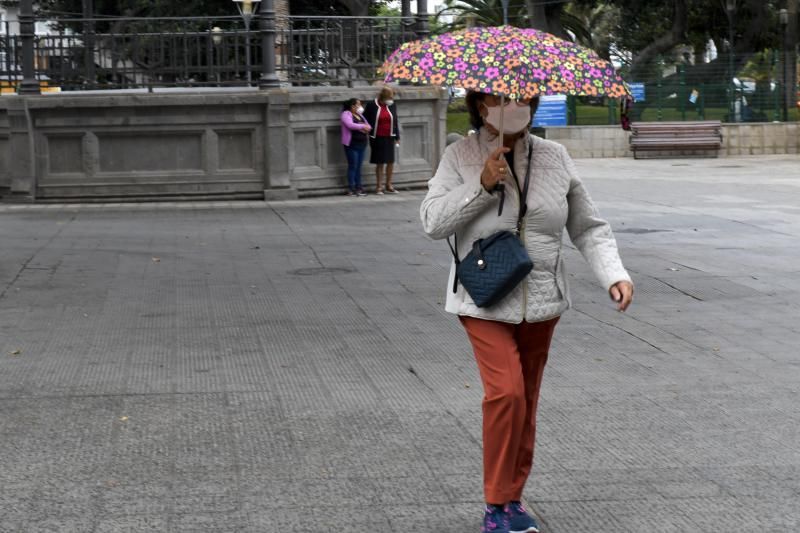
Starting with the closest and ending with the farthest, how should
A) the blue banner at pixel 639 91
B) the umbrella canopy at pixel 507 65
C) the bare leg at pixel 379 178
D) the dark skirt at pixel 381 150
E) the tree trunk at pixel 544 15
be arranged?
1. the umbrella canopy at pixel 507 65
2. the dark skirt at pixel 381 150
3. the bare leg at pixel 379 178
4. the blue banner at pixel 639 91
5. the tree trunk at pixel 544 15

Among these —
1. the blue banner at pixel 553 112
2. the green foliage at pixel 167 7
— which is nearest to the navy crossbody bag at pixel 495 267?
the blue banner at pixel 553 112

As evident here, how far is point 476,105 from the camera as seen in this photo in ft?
15.4

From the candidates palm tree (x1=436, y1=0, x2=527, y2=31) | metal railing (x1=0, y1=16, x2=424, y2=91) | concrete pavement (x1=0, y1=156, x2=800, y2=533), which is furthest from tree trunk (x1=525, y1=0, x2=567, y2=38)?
concrete pavement (x1=0, y1=156, x2=800, y2=533)

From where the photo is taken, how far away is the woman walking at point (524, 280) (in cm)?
455

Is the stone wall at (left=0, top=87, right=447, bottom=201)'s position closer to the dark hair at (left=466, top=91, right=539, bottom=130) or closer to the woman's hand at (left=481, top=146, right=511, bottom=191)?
the dark hair at (left=466, top=91, right=539, bottom=130)

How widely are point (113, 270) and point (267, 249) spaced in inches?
83.5

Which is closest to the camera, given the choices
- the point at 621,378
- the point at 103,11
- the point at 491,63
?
the point at 491,63

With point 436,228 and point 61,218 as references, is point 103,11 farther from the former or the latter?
point 436,228

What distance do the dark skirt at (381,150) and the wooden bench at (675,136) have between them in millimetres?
13382

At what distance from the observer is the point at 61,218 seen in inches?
669

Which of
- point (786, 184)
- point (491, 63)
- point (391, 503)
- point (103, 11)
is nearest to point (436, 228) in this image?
point (491, 63)

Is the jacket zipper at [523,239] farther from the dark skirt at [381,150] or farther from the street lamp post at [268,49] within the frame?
the dark skirt at [381,150]

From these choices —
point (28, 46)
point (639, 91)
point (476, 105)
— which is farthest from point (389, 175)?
point (476, 105)

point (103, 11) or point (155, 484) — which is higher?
point (103, 11)
